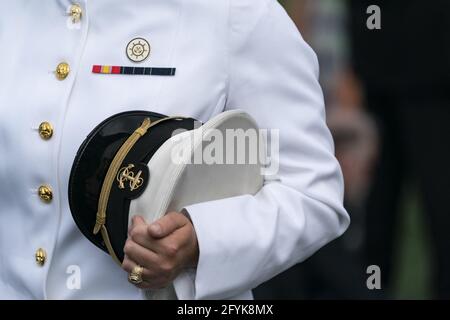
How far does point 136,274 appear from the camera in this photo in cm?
264

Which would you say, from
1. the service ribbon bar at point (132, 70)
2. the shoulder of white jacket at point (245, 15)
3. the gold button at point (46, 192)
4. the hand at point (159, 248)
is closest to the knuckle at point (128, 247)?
the hand at point (159, 248)

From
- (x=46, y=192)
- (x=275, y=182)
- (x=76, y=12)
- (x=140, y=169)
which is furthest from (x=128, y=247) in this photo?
(x=76, y=12)

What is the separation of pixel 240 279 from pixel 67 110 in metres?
0.52

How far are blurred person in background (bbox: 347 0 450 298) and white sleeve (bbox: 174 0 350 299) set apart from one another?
2.90 meters

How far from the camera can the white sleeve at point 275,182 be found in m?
2.76

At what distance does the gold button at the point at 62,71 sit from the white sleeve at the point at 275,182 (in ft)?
1.17

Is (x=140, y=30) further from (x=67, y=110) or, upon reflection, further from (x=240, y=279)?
(x=240, y=279)

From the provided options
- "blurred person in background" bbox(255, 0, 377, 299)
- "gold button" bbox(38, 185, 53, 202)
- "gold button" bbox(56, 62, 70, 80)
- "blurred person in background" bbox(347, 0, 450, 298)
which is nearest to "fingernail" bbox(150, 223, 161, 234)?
"gold button" bbox(38, 185, 53, 202)

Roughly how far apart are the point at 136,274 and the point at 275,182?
1.37ft

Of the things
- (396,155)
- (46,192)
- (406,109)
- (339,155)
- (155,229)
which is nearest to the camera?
(155,229)

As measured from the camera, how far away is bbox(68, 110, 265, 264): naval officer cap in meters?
2.67

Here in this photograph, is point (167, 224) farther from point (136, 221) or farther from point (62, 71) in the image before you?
point (62, 71)

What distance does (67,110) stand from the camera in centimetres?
283

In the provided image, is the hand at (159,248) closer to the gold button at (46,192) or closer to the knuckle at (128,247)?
the knuckle at (128,247)
